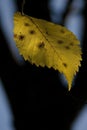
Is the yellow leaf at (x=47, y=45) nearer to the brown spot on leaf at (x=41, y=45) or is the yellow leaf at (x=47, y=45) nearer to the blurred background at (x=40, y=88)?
the brown spot on leaf at (x=41, y=45)

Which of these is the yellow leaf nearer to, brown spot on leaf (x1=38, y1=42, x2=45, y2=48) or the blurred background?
brown spot on leaf (x1=38, y1=42, x2=45, y2=48)

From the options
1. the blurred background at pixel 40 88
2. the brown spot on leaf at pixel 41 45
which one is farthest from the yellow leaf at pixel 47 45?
the blurred background at pixel 40 88

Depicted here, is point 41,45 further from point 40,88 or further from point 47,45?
point 40,88

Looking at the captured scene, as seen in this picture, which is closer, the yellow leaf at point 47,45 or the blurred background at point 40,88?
the yellow leaf at point 47,45

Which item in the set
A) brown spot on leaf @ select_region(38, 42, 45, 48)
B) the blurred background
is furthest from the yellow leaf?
the blurred background

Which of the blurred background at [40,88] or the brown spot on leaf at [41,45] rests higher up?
the brown spot on leaf at [41,45]

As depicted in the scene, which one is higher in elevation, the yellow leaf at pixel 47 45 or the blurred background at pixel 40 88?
the yellow leaf at pixel 47 45

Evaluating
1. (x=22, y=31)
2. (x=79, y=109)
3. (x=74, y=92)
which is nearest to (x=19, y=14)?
(x=22, y=31)

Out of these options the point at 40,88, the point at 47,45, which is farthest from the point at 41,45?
the point at 40,88

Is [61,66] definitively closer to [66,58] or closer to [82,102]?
[66,58]
